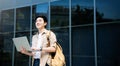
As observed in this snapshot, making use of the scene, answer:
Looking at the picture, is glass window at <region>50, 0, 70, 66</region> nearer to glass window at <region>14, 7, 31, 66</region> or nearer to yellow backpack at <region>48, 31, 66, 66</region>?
glass window at <region>14, 7, 31, 66</region>

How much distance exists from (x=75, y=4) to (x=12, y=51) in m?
5.50

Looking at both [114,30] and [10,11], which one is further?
[10,11]

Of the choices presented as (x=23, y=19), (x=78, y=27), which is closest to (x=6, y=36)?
(x=23, y=19)

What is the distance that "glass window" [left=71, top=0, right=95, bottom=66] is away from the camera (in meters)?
12.4

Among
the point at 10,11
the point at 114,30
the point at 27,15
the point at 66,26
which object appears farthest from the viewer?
the point at 10,11

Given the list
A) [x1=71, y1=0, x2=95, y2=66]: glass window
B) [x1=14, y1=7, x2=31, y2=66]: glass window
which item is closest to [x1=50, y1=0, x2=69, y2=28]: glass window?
[x1=71, y1=0, x2=95, y2=66]: glass window

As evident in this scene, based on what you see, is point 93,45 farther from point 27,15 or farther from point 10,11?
point 10,11

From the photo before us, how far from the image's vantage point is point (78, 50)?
13.0 meters

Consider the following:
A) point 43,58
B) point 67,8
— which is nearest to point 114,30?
point 67,8

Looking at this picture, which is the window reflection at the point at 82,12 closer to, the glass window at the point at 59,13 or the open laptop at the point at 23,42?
the glass window at the point at 59,13

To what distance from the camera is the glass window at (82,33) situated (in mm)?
12445

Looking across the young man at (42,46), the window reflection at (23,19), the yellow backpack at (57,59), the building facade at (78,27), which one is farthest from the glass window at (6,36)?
the yellow backpack at (57,59)

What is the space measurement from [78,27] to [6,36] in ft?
19.0

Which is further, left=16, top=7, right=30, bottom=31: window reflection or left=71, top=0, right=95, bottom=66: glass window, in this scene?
left=16, top=7, right=30, bottom=31: window reflection
